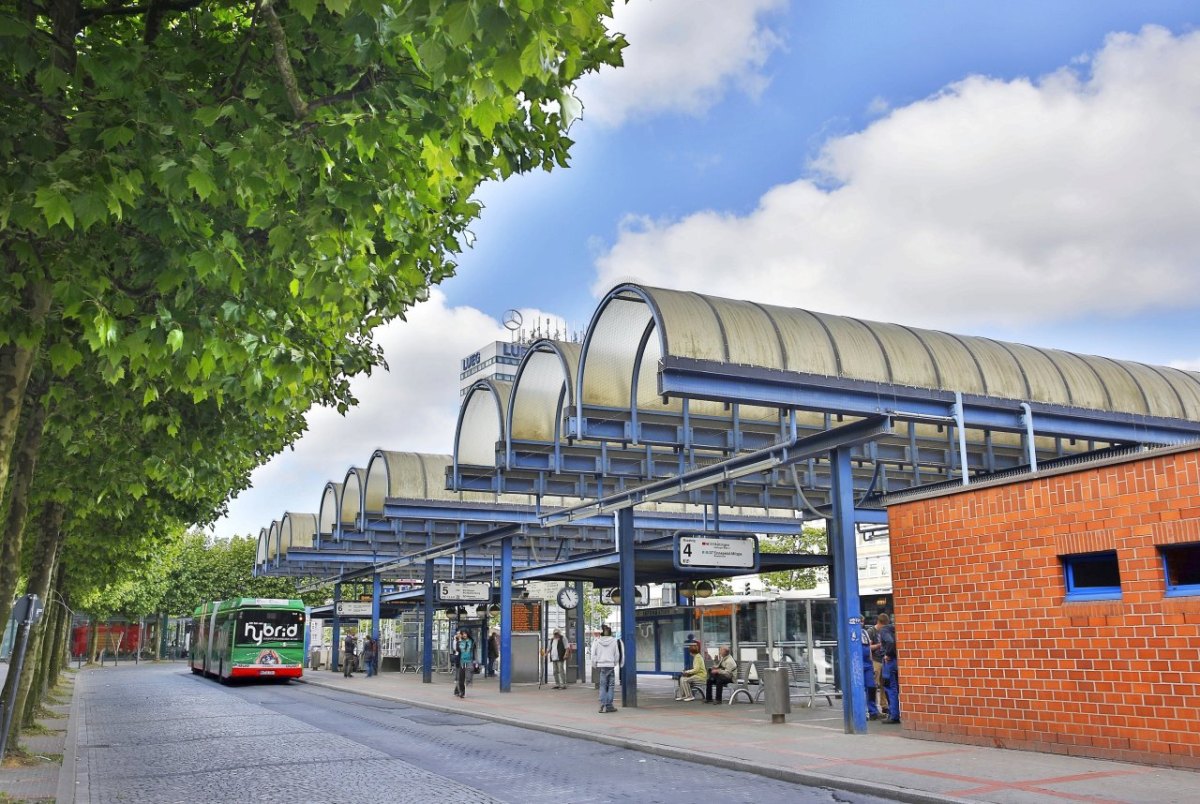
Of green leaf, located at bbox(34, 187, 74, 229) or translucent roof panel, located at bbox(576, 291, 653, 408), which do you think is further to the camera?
translucent roof panel, located at bbox(576, 291, 653, 408)

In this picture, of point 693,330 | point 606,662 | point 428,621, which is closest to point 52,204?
point 693,330

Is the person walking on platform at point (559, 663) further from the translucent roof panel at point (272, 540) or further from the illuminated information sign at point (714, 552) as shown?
the translucent roof panel at point (272, 540)

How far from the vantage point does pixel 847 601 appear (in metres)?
14.5

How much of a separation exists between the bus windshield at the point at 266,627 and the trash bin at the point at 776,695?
78.1 ft

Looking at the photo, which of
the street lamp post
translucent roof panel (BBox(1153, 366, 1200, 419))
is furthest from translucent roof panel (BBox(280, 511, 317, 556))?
translucent roof panel (BBox(1153, 366, 1200, 419))

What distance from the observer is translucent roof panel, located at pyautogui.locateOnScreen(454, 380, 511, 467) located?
23.3m

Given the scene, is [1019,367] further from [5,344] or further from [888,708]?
[5,344]

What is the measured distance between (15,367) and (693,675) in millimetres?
16900

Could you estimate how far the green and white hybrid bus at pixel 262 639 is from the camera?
3453 centimetres

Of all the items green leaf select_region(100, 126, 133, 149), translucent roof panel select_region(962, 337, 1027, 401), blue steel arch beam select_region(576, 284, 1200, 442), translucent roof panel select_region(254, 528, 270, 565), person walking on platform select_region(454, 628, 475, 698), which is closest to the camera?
green leaf select_region(100, 126, 133, 149)

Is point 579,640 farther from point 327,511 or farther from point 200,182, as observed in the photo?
point 200,182

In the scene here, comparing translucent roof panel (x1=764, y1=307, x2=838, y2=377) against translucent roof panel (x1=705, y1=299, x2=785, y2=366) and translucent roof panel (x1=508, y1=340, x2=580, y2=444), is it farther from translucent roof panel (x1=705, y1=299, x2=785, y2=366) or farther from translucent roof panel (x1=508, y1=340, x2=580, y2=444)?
translucent roof panel (x1=508, y1=340, x2=580, y2=444)

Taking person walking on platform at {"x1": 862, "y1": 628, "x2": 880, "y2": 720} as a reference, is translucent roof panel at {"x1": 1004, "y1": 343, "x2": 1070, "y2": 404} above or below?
above

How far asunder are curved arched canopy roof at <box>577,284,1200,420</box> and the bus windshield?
22.3 m
